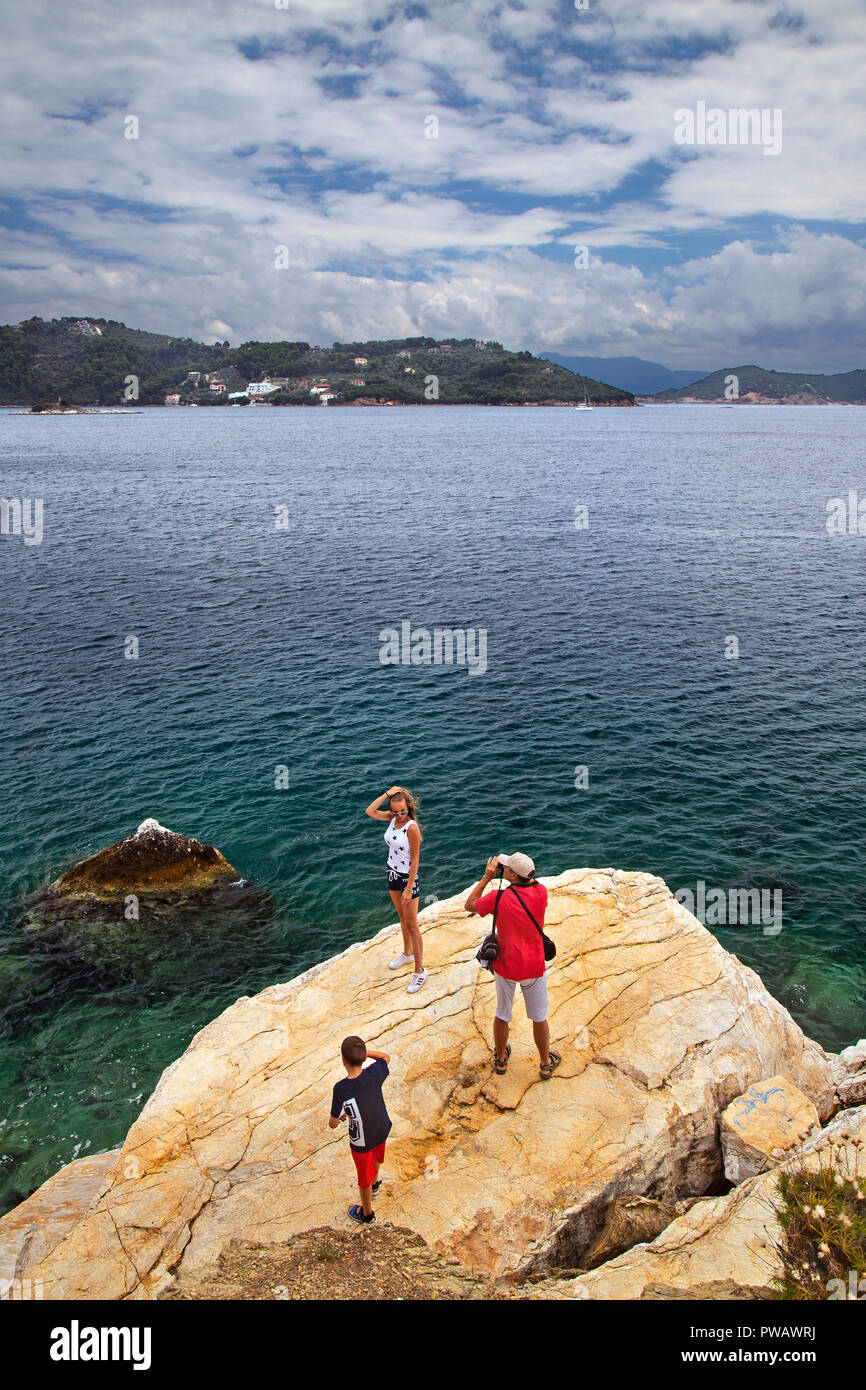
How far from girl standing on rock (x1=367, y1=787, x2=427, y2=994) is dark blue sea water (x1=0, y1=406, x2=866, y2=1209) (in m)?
7.99

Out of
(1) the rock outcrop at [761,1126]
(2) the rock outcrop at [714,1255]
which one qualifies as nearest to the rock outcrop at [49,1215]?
(2) the rock outcrop at [714,1255]

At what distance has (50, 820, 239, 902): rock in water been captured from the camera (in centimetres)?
2298

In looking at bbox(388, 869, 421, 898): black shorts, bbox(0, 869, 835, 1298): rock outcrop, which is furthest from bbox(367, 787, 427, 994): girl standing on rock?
bbox(0, 869, 835, 1298): rock outcrop

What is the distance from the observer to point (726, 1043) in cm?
1205

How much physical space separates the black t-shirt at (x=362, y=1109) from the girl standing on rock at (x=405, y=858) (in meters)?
3.50

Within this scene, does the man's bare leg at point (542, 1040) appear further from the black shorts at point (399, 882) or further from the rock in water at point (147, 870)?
the rock in water at point (147, 870)

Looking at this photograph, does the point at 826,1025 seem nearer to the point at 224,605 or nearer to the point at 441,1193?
the point at 441,1193

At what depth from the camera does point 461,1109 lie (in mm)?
11023

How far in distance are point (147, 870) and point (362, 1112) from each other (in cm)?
1628

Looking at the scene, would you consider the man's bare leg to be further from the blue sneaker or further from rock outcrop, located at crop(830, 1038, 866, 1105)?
rock outcrop, located at crop(830, 1038, 866, 1105)

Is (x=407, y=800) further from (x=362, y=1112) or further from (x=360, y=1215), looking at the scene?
(x=360, y=1215)

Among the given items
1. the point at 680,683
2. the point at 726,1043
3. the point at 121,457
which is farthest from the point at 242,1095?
the point at 121,457

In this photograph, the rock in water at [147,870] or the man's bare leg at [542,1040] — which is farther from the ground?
the man's bare leg at [542,1040]

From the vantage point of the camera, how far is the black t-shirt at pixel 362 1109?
29.9 feet
